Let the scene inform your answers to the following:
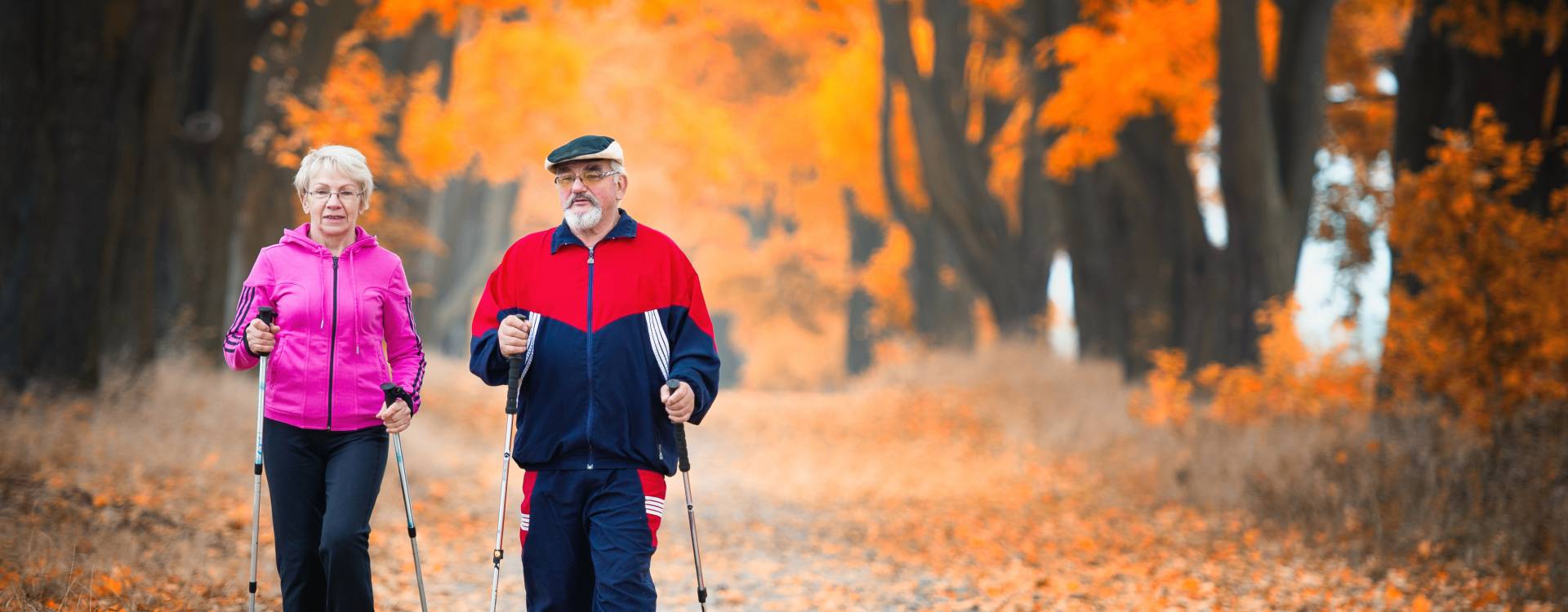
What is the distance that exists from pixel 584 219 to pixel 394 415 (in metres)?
0.87

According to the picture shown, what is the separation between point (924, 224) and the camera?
2661cm

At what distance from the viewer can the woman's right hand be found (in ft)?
16.5

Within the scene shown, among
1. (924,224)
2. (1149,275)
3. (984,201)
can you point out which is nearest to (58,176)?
(1149,275)

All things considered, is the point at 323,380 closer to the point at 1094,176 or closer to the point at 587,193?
the point at 587,193

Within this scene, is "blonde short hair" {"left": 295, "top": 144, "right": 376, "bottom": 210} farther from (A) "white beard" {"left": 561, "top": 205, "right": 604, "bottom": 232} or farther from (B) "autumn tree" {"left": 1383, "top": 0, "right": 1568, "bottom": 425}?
(B) "autumn tree" {"left": 1383, "top": 0, "right": 1568, "bottom": 425}

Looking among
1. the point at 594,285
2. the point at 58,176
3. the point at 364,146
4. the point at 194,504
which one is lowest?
the point at 194,504

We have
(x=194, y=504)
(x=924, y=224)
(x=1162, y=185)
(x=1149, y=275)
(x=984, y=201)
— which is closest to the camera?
(x=194, y=504)

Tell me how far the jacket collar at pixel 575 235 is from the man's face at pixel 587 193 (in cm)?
3

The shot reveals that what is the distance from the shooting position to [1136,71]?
15.3 m

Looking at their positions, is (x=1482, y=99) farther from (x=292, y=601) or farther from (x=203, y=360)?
(x=203, y=360)

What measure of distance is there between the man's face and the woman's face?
69cm

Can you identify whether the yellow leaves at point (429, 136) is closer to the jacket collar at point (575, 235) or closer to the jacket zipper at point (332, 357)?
the jacket zipper at point (332, 357)

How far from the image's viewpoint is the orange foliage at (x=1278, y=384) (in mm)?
11820

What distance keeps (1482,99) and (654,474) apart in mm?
8369
